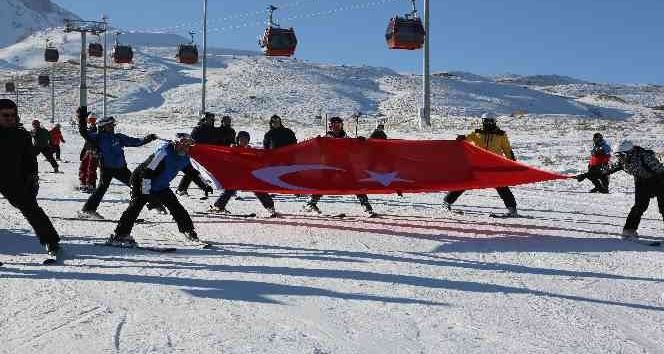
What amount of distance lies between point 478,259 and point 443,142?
3.63 metres

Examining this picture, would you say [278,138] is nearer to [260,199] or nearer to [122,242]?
[260,199]

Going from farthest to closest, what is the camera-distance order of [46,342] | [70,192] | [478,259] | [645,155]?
[70,192] → [645,155] → [478,259] → [46,342]

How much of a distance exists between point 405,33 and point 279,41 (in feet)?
16.3

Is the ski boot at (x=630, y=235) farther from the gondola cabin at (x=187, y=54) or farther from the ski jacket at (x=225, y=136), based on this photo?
the gondola cabin at (x=187, y=54)

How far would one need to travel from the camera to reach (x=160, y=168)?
25.4 ft

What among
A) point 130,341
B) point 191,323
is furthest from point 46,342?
point 191,323

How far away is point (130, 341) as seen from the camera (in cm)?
447

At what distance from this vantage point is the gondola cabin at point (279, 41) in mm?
25906

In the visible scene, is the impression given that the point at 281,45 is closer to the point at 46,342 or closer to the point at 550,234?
the point at 550,234

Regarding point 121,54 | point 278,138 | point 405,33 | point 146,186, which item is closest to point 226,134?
point 278,138

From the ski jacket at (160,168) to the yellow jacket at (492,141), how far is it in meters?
5.17

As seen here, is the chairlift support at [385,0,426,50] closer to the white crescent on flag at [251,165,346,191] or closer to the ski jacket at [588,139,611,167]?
the ski jacket at [588,139,611,167]

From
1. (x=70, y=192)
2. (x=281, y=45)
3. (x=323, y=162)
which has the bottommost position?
(x=70, y=192)

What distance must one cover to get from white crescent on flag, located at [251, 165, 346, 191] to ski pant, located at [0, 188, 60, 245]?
409 centimetres
